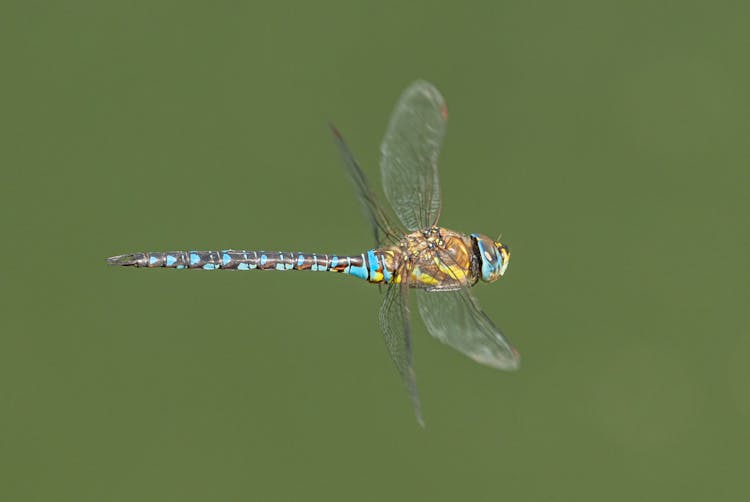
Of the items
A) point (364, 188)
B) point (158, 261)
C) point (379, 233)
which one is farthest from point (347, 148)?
point (158, 261)

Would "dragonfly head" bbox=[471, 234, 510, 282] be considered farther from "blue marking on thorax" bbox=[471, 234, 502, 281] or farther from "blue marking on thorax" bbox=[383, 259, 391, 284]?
"blue marking on thorax" bbox=[383, 259, 391, 284]

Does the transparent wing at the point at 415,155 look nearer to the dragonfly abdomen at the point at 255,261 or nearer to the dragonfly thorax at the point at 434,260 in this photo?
the dragonfly thorax at the point at 434,260

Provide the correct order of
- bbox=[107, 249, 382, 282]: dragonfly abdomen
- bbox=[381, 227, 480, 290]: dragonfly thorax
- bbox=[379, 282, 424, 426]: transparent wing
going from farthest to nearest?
1. bbox=[381, 227, 480, 290]: dragonfly thorax
2. bbox=[107, 249, 382, 282]: dragonfly abdomen
3. bbox=[379, 282, 424, 426]: transparent wing

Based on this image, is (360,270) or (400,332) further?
(360,270)

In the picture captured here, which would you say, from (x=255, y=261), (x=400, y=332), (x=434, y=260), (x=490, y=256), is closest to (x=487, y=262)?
(x=490, y=256)

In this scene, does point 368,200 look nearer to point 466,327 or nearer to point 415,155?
point 415,155

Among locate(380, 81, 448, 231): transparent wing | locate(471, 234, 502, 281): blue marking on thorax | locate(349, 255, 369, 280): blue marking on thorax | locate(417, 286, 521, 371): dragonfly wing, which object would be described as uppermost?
locate(380, 81, 448, 231): transparent wing

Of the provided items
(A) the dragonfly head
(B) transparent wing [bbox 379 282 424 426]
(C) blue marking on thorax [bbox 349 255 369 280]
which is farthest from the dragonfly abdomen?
(A) the dragonfly head

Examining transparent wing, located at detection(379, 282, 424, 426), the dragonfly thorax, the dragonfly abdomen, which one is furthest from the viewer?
the dragonfly thorax
